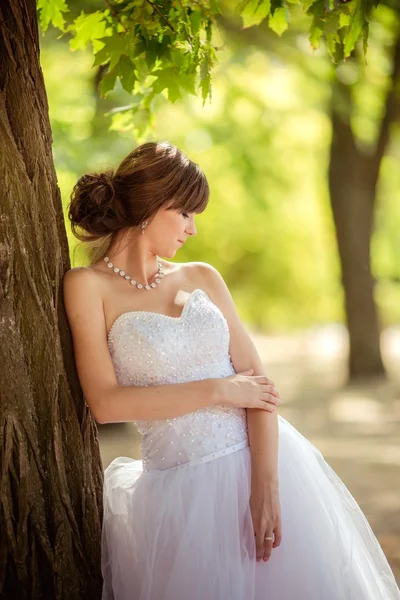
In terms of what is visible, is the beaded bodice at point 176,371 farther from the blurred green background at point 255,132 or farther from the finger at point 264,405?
the blurred green background at point 255,132


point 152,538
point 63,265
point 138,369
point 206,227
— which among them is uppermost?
point 206,227

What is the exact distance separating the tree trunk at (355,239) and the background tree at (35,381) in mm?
9721

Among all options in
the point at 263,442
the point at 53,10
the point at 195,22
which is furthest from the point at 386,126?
the point at 263,442

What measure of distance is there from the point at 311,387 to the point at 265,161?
3.64 meters

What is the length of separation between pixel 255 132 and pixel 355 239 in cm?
230

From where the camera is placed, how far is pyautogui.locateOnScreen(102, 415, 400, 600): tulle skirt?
2.71 metres

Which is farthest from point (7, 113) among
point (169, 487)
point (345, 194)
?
point (345, 194)

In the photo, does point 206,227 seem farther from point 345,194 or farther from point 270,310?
point 345,194

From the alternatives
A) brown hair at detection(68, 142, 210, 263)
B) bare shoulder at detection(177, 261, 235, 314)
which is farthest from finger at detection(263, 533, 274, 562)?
brown hair at detection(68, 142, 210, 263)

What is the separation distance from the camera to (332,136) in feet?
40.3

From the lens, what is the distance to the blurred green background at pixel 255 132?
8445mm

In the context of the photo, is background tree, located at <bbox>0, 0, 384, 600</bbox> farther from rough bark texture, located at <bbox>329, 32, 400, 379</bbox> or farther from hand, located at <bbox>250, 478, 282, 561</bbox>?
rough bark texture, located at <bbox>329, 32, 400, 379</bbox>

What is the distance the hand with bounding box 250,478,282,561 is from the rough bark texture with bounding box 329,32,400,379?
32.0 feet

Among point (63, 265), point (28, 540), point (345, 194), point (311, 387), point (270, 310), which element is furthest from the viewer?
point (270, 310)
